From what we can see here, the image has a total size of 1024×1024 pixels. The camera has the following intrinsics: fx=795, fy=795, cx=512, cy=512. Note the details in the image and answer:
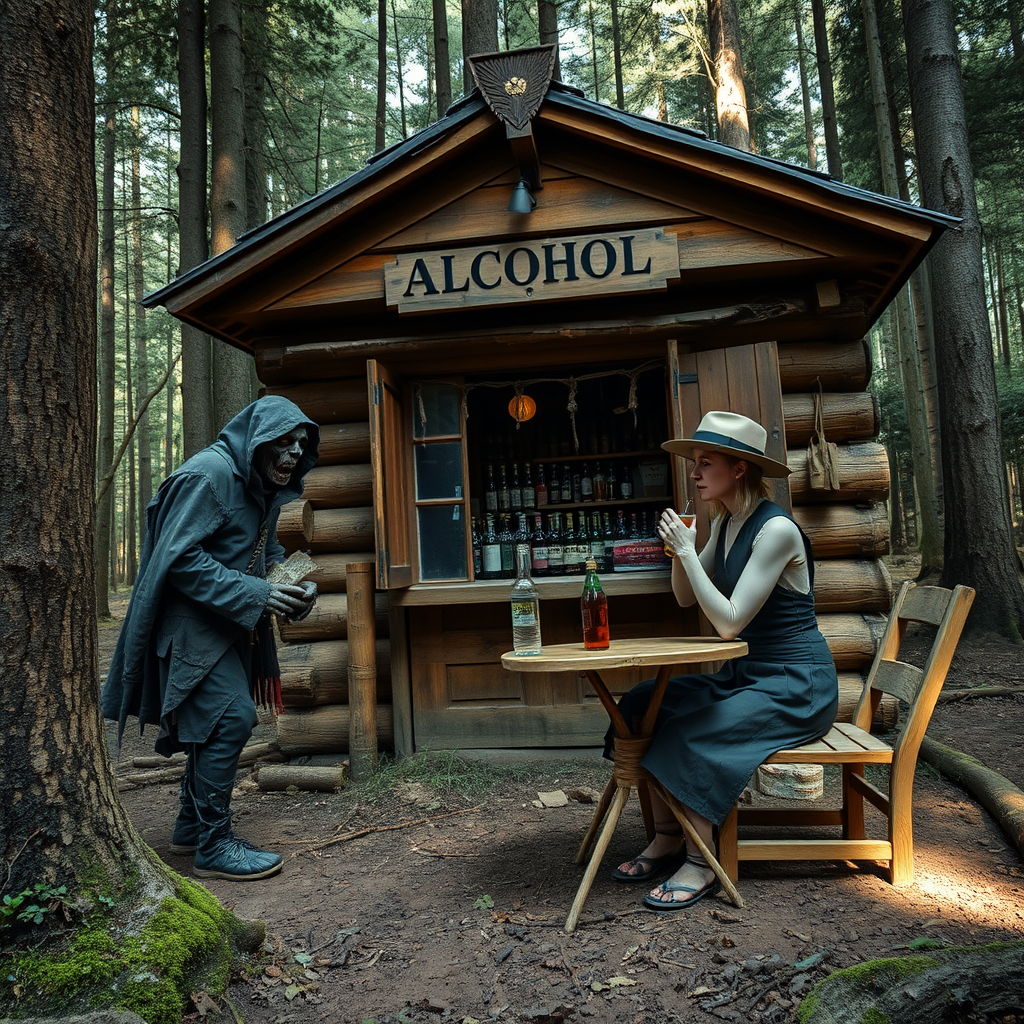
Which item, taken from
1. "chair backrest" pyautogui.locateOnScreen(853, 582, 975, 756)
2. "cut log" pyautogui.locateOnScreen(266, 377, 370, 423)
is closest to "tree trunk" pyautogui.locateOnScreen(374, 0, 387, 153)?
"cut log" pyautogui.locateOnScreen(266, 377, 370, 423)

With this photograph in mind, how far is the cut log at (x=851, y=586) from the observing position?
5359 mm

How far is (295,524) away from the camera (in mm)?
5688

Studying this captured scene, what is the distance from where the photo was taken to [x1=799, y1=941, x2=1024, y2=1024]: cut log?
1.93 m

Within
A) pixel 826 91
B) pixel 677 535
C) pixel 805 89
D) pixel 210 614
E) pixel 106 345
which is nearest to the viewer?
pixel 677 535

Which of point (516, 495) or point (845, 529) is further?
point (516, 495)

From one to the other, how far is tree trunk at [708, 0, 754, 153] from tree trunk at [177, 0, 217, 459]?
256 inches

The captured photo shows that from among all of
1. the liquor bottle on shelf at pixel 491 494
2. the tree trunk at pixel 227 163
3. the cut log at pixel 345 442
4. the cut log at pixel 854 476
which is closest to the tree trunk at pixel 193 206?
the tree trunk at pixel 227 163

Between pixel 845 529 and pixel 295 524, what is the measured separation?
12.6ft

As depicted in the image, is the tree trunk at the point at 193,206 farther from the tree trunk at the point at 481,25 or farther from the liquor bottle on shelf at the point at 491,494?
the liquor bottle on shelf at the point at 491,494

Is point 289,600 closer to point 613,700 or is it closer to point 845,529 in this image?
point 613,700

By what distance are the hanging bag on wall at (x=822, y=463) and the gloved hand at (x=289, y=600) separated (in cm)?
330

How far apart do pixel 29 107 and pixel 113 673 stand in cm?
257

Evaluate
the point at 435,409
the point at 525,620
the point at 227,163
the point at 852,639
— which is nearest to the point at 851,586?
the point at 852,639

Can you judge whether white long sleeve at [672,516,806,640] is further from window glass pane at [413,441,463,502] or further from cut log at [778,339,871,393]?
window glass pane at [413,441,463,502]
